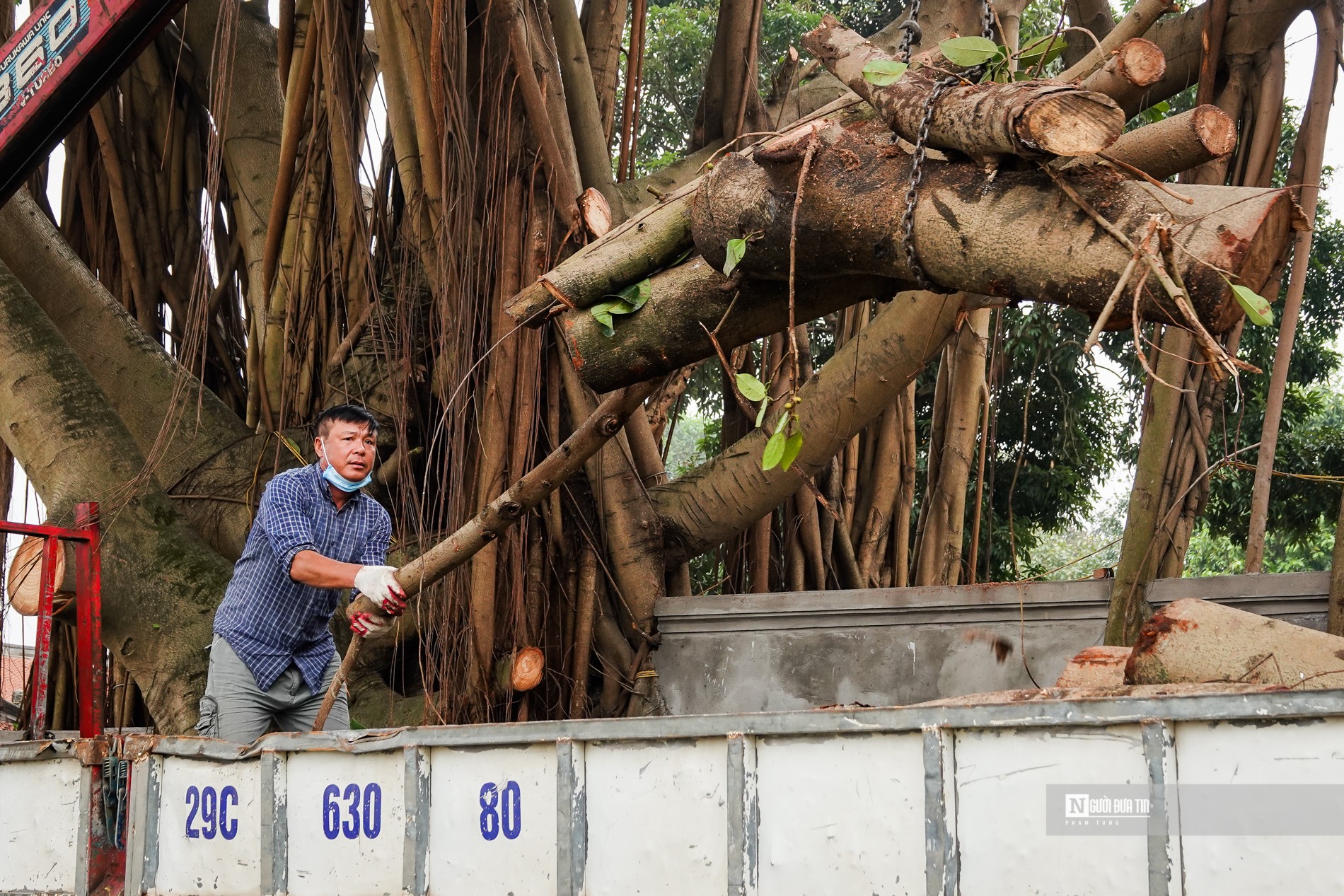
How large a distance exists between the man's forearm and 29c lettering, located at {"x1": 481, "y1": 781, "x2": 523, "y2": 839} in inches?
35.3

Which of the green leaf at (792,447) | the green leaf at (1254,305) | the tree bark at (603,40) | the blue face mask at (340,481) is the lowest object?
the green leaf at (792,447)

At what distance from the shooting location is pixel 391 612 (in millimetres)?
2793

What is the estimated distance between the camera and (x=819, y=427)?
4.21 meters

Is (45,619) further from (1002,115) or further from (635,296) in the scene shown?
(1002,115)

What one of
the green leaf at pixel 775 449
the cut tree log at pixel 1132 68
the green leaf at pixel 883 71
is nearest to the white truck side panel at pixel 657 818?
the green leaf at pixel 775 449

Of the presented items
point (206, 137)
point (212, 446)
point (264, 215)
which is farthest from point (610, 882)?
point (206, 137)

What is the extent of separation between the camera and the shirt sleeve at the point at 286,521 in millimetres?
3023

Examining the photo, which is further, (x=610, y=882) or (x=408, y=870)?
(x=408, y=870)

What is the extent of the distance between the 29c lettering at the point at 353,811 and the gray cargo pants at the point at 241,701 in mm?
936

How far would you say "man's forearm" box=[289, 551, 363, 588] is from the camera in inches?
A: 113

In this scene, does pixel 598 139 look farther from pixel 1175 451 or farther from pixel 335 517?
pixel 1175 451

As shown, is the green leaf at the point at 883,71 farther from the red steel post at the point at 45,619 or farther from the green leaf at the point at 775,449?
the red steel post at the point at 45,619

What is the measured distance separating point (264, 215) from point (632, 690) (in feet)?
8.14

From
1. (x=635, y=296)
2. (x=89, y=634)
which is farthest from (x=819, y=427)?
(x=89, y=634)
